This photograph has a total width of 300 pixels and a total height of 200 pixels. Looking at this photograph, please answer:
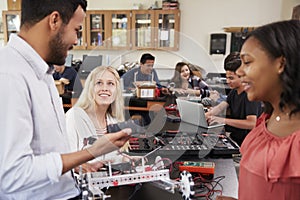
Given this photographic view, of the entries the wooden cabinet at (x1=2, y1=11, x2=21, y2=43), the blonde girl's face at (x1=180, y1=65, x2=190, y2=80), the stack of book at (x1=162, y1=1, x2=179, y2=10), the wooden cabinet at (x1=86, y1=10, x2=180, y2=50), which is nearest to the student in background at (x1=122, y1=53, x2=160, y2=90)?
the blonde girl's face at (x1=180, y1=65, x2=190, y2=80)

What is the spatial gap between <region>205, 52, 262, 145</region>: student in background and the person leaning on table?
1.18 metres

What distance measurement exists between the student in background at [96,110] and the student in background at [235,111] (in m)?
0.85

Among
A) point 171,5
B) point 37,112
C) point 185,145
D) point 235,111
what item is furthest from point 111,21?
point 37,112

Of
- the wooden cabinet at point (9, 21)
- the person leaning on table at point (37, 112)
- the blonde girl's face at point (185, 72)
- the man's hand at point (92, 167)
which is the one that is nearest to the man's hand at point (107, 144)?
the person leaning on table at point (37, 112)

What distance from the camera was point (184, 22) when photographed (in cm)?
524

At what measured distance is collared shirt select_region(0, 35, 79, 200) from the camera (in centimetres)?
70

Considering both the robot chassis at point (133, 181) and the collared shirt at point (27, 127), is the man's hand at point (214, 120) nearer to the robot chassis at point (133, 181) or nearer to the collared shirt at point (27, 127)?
the robot chassis at point (133, 181)

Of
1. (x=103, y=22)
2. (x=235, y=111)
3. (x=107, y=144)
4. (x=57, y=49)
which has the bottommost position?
(x=235, y=111)

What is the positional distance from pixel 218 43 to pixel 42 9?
4695 mm

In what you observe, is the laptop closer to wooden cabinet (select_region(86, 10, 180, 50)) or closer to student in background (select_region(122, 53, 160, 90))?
student in background (select_region(122, 53, 160, 90))

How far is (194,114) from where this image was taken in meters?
1.90

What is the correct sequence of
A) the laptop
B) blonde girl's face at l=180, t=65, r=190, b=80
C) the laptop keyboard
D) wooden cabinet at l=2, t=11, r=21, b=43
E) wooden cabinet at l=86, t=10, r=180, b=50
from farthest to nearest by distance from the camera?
wooden cabinet at l=2, t=11, r=21, b=43, wooden cabinet at l=86, t=10, r=180, b=50, blonde girl's face at l=180, t=65, r=190, b=80, the laptop, the laptop keyboard

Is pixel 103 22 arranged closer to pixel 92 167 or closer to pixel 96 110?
pixel 96 110

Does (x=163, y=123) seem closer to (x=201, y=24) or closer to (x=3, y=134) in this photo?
(x=3, y=134)
